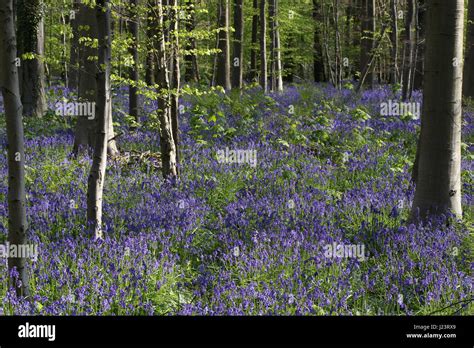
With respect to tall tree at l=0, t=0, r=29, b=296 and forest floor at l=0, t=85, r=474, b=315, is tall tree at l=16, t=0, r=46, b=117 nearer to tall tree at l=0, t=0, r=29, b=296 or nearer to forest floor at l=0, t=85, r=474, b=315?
forest floor at l=0, t=85, r=474, b=315

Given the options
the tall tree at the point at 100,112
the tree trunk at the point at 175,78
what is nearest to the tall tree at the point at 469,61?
the tree trunk at the point at 175,78

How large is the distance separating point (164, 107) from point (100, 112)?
2.56 metres

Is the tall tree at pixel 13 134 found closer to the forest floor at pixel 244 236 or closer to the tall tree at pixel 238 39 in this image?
the forest floor at pixel 244 236

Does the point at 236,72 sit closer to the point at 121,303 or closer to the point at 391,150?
the point at 391,150

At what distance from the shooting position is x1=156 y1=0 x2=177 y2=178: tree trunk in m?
7.40

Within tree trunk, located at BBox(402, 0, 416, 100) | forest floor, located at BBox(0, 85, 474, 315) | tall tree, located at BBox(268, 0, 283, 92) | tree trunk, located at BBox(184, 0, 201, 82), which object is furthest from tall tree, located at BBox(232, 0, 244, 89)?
forest floor, located at BBox(0, 85, 474, 315)

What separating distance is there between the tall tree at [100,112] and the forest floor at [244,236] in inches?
11.2

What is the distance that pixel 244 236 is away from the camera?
5879 mm

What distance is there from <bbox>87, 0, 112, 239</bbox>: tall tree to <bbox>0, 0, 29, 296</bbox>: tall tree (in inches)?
52.6

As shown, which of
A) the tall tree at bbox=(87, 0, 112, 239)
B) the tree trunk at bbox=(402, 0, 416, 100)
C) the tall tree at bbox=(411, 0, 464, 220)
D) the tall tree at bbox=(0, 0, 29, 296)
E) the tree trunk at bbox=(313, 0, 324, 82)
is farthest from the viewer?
the tree trunk at bbox=(313, 0, 324, 82)

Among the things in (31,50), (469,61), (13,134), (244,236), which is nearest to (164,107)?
(244,236)

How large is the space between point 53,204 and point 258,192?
2.88m

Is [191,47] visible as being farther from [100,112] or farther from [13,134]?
[13,134]

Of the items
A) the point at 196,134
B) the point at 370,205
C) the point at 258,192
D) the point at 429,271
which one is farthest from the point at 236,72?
the point at 429,271
